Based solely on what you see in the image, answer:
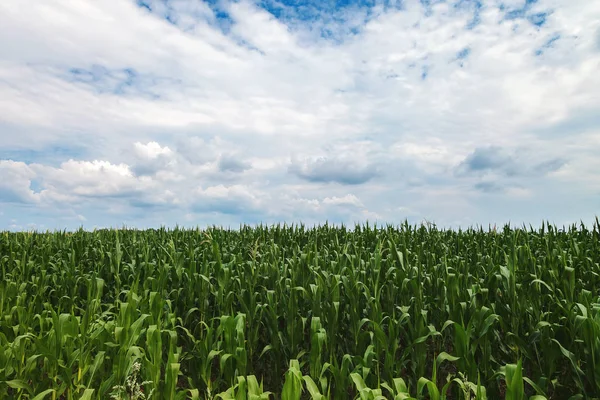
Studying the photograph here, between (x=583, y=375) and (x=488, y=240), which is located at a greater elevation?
(x=488, y=240)

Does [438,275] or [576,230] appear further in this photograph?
[576,230]

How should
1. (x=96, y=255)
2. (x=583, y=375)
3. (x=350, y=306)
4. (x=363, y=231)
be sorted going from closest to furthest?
(x=583, y=375) → (x=350, y=306) → (x=96, y=255) → (x=363, y=231)

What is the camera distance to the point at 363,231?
1264cm

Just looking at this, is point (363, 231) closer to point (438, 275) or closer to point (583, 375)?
point (438, 275)

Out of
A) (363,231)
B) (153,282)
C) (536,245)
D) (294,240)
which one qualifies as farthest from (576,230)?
(153,282)

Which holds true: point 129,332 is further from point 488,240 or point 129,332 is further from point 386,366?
point 488,240

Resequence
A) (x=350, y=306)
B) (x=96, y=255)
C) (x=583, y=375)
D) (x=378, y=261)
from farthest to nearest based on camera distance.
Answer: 1. (x=96, y=255)
2. (x=378, y=261)
3. (x=350, y=306)
4. (x=583, y=375)

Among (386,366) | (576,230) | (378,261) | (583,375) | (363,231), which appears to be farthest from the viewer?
(363,231)

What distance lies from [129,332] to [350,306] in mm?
2491

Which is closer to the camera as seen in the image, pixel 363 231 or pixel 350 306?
pixel 350 306

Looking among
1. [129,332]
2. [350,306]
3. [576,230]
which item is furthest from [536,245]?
[129,332]

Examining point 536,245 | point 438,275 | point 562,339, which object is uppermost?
point 536,245

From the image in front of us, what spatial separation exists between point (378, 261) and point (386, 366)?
1694 mm

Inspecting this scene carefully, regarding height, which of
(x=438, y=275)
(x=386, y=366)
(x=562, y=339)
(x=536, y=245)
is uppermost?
(x=536, y=245)
